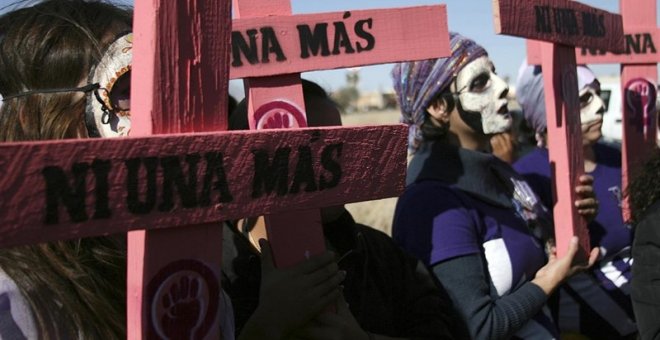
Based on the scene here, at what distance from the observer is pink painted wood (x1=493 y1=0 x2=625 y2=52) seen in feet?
6.47

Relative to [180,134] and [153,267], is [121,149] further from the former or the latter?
[153,267]

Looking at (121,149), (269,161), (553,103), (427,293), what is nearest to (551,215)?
(553,103)

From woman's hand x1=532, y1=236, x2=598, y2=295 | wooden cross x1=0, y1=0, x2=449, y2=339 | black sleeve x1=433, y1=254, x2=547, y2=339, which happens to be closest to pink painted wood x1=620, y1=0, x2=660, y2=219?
woman's hand x1=532, y1=236, x2=598, y2=295

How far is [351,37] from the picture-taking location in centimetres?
156

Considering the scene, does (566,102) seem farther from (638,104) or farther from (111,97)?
(111,97)

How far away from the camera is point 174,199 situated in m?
1.03

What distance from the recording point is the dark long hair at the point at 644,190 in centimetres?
224

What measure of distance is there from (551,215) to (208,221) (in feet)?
6.46

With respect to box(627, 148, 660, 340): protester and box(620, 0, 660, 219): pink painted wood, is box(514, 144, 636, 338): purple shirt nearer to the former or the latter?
box(620, 0, 660, 219): pink painted wood

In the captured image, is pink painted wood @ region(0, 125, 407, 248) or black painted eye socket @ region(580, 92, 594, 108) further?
black painted eye socket @ region(580, 92, 594, 108)

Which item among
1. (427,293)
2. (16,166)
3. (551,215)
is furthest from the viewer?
(551,215)

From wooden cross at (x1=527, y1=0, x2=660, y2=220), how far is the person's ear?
1.90ft

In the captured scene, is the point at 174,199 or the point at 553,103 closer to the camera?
the point at 174,199

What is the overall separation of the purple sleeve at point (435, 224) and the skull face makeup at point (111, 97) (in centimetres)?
112
